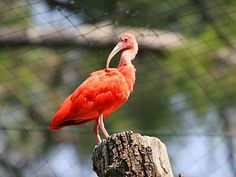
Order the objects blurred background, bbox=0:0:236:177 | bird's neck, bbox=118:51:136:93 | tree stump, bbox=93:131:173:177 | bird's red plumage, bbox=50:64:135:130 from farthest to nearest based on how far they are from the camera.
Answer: blurred background, bbox=0:0:236:177
bird's neck, bbox=118:51:136:93
bird's red plumage, bbox=50:64:135:130
tree stump, bbox=93:131:173:177

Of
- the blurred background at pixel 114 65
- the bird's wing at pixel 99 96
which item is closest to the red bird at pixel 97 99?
the bird's wing at pixel 99 96

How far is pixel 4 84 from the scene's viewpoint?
745 cm

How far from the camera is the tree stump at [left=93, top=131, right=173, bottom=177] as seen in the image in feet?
12.7

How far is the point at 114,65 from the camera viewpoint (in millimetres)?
7406

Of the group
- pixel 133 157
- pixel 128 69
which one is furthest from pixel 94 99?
pixel 133 157

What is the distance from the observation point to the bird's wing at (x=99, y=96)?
5246 millimetres

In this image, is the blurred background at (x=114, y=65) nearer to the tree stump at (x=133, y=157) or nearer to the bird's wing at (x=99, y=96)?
the bird's wing at (x=99, y=96)

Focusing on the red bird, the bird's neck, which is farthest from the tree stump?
the bird's neck

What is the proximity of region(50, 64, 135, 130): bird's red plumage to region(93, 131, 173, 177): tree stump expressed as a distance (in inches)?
50.5

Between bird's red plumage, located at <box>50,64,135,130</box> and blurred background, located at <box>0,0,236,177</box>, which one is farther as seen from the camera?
blurred background, located at <box>0,0,236,177</box>

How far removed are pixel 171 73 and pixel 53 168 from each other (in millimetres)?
1294

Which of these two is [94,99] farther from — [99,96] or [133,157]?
[133,157]

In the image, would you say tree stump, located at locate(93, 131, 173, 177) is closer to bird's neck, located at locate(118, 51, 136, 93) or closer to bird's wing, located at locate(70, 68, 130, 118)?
bird's wing, located at locate(70, 68, 130, 118)

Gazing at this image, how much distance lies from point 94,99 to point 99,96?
33 mm
